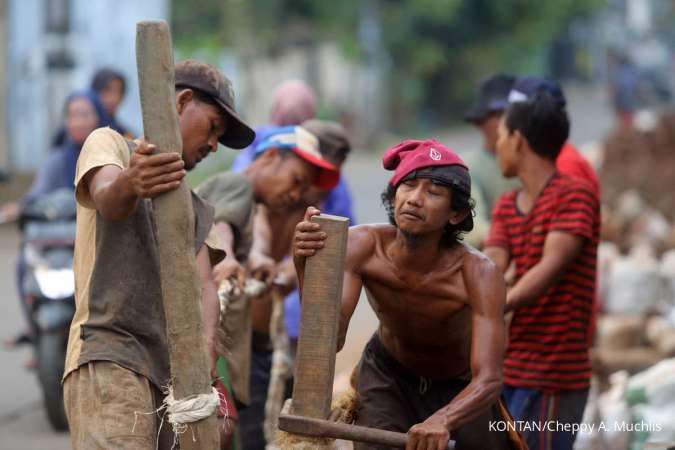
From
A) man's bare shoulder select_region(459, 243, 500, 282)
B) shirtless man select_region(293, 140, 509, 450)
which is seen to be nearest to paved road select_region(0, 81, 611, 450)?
shirtless man select_region(293, 140, 509, 450)

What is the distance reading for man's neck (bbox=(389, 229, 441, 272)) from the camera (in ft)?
14.8

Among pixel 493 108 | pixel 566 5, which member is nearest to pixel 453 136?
pixel 566 5

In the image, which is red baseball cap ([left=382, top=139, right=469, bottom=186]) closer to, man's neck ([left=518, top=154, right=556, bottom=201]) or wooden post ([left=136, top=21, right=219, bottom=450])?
wooden post ([left=136, top=21, right=219, bottom=450])

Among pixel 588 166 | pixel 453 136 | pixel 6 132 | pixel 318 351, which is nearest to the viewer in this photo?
pixel 318 351

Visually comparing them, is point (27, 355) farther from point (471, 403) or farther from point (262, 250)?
point (471, 403)

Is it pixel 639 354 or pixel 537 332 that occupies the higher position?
pixel 537 332

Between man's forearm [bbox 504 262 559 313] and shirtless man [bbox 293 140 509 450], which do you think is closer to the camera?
shirtless man [bbox 293 140 509 450]

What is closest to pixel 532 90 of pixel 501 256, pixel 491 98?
pixel 501 256

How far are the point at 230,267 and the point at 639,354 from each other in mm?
5244

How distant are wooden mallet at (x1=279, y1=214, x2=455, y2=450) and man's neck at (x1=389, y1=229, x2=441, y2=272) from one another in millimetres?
509

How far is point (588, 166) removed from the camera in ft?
21.5

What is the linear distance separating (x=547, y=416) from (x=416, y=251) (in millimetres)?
1427

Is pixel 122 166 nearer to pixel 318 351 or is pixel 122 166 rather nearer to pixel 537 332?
pixel 318 351

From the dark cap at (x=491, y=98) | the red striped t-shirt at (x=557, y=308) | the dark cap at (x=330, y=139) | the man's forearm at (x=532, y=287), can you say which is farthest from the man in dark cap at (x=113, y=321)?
the dark cap at (x=491, y=98)
